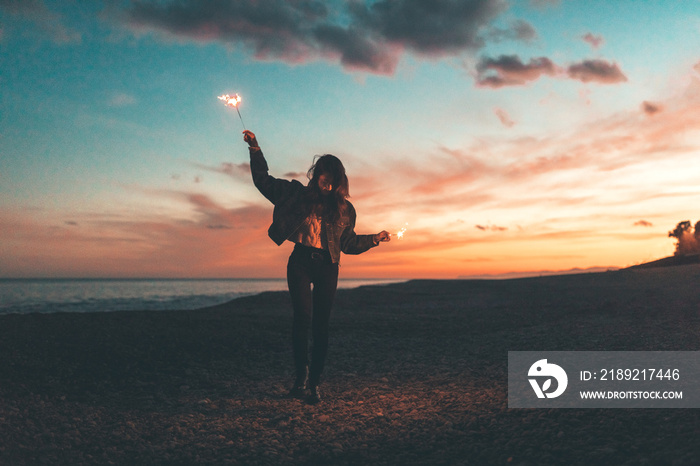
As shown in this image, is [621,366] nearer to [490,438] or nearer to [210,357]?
[490,438]

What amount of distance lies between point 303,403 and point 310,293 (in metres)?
1.48

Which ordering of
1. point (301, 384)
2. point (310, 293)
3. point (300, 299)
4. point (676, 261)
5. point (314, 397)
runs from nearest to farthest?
point (300, 299) → point (310, 293) → point (314, 397) → point (301, 384) → point (676, 261)

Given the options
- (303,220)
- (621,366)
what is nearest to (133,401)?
(303,220)

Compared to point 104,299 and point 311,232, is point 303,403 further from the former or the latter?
point 104,299

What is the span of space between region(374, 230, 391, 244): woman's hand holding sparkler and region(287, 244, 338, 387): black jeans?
0.71 m

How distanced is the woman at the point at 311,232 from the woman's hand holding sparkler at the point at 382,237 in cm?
51

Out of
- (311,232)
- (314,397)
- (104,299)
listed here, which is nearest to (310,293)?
(311,232)

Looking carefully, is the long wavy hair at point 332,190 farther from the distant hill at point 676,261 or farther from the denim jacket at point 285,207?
the distant hill at point 676,261

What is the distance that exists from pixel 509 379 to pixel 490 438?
223 cm

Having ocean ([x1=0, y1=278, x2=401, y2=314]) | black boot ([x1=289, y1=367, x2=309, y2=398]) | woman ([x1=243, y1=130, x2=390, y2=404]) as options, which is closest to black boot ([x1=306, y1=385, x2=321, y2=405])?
woman ([x1=243, y1=130, x2=390, y2=404])

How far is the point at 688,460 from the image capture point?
10.00 ft

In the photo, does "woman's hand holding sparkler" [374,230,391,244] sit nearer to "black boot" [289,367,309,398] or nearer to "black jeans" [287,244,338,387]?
"black jeans" [287,244,338,387]

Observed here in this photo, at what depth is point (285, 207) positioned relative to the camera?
5.46 m

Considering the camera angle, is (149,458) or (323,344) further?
(323,344)
